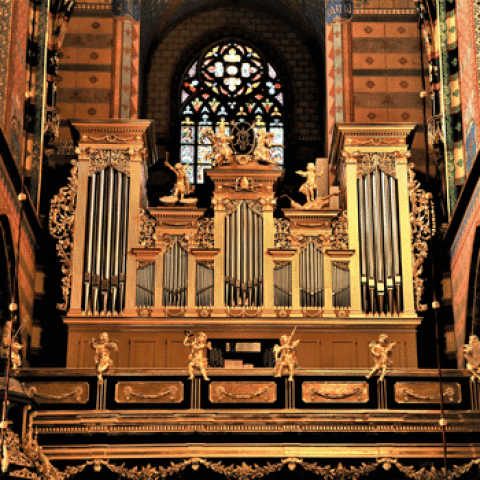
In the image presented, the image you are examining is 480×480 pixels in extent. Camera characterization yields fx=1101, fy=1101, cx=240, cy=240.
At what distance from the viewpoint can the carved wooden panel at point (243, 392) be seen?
16.2 m

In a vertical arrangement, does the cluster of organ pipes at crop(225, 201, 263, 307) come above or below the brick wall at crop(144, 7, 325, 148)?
below

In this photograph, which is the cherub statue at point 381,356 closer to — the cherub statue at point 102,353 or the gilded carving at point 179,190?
the cherub statue at point 102,353

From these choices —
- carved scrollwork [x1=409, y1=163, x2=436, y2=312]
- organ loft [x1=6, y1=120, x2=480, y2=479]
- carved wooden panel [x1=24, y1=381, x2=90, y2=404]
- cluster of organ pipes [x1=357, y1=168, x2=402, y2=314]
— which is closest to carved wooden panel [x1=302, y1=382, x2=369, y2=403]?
organ loft [x1=6, y1=120, x2=480, y2=479]

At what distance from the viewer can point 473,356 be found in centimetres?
1609

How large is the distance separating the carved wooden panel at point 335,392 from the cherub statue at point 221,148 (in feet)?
16.1

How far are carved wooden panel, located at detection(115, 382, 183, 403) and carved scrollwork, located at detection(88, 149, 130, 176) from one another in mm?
4493

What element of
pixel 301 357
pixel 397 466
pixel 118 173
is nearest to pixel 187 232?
pixel 118 173

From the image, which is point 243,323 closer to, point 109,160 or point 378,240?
point 378,240

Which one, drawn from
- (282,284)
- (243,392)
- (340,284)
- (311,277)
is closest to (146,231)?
(282,284)

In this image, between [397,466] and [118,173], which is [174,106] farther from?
[397,466]

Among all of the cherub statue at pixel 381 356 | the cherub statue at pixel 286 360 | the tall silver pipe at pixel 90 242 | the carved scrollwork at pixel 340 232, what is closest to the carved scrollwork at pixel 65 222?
the tall silver pipe at pixel 90 242

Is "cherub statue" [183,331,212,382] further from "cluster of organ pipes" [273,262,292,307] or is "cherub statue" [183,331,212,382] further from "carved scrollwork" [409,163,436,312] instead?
"carved scrollwork" [409,163,436,312]

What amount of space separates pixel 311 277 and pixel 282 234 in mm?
995

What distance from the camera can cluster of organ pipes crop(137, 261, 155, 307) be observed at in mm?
18223
